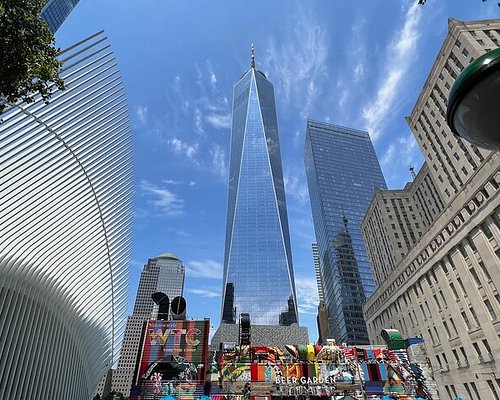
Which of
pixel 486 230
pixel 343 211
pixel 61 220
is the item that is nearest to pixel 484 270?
pixel 486 230

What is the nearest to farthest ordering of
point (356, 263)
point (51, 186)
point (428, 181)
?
point (51, 186), point (428, 181), point (356, 263)

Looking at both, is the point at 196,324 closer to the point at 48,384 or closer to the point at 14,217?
the point at 48,384

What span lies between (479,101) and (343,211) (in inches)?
6094

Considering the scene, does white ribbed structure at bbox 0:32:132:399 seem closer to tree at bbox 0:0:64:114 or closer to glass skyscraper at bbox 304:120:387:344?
tree at bbox 0:0:64:114

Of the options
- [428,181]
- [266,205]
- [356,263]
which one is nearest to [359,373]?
[428,181]

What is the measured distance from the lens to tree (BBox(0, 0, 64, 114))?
35.1ft

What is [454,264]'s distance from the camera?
39.2 metres

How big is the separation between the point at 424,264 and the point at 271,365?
88.9ft

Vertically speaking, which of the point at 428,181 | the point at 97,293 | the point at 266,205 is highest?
the point at 266,205

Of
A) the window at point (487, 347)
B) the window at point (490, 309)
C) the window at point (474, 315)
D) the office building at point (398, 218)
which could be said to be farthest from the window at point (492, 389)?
the office building at point (398, 218)

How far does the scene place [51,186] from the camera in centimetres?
3125

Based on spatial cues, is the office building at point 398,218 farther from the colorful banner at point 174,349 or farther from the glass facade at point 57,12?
the glass facade at point 57,12

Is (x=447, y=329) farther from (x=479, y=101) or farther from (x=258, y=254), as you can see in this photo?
(x=258, y=254)

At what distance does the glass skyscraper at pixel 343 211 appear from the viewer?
131 meters
